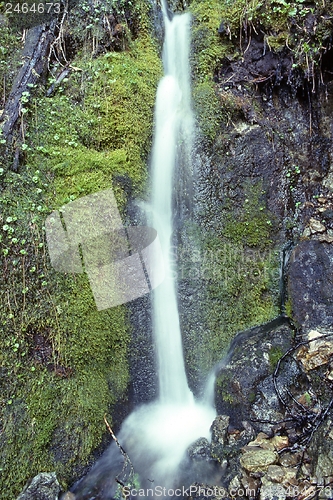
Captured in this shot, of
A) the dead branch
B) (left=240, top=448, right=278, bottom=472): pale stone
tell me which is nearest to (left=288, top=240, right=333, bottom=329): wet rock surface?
(left=240, top=448, right=278, bottom=472): pale stone

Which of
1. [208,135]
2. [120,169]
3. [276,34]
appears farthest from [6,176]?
[276,34]

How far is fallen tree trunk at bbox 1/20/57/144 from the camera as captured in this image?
394cm

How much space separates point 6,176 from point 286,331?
3736 millimetres

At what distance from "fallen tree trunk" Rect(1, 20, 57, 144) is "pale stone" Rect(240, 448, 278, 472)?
165 inches

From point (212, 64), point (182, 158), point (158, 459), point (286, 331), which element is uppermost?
point (212, 64)

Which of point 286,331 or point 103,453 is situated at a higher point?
point 286,331

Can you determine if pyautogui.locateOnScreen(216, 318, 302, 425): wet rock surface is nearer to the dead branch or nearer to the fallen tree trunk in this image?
the dead branch

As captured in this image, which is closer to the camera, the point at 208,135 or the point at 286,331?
the point at 286,331

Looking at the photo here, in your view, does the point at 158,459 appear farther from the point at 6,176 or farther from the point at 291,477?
Answer: the point at 6,176

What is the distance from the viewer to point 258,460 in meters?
3.11

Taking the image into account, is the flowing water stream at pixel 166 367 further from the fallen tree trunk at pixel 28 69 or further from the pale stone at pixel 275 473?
the fallen tree trunk at pixel 28 69

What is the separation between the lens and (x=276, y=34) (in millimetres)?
4996

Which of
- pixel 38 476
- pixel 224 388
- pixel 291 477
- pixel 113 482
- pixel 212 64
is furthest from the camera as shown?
pixel 212 64
